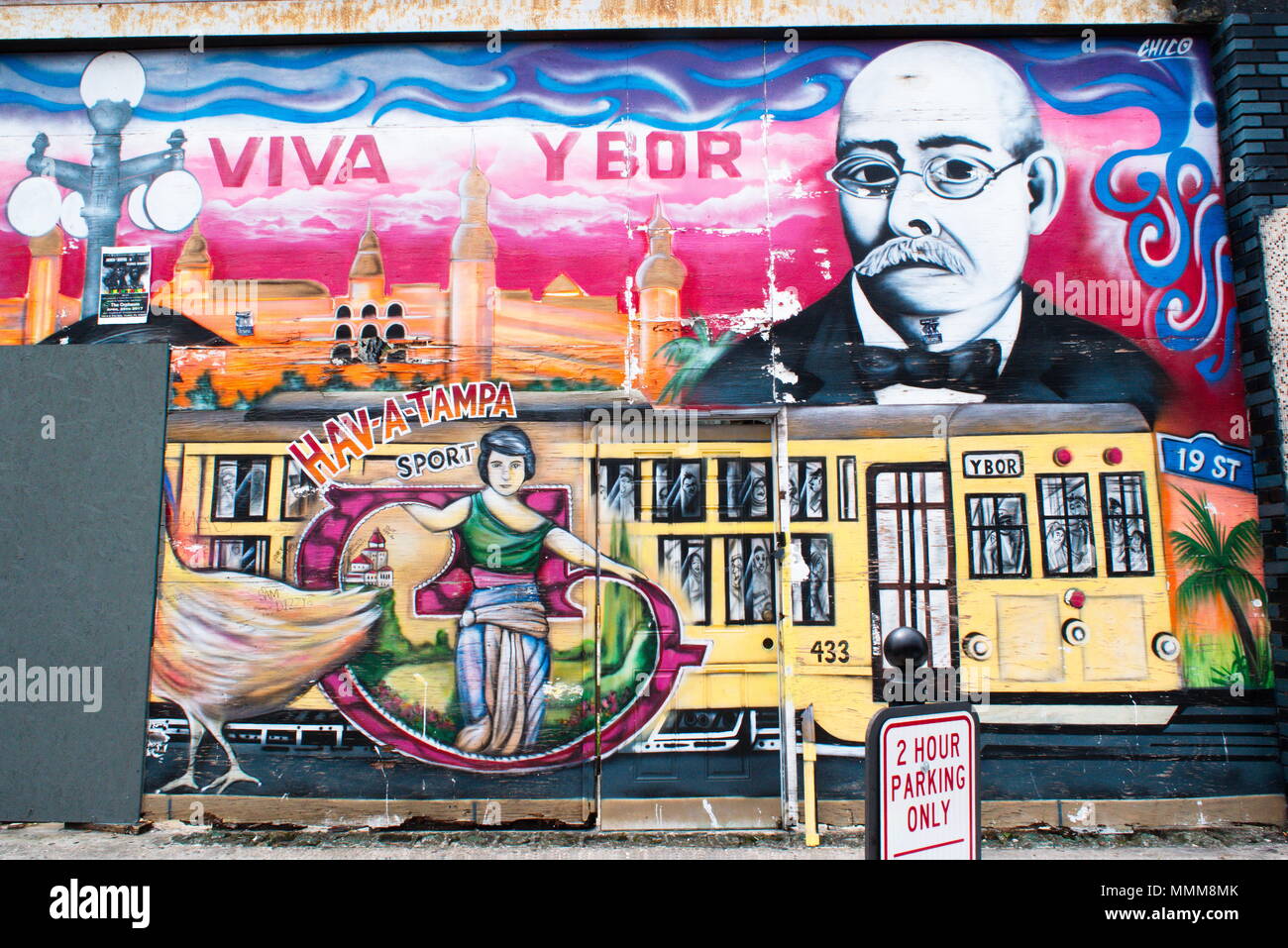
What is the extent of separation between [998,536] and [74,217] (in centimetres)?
795

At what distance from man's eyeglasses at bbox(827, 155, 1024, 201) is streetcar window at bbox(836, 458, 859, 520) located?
2.23 m

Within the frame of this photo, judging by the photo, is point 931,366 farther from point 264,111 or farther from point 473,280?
point 264,111

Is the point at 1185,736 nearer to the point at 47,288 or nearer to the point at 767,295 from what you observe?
the point at 767,295

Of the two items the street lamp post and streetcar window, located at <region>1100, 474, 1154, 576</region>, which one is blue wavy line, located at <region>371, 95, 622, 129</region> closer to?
the street lamp post

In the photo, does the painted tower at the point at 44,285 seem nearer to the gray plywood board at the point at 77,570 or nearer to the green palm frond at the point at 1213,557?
the gray plywood board at the point at 77,570

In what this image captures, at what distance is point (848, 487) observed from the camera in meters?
6.34

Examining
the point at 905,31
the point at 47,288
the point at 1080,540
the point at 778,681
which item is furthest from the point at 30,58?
the point at 1080,540

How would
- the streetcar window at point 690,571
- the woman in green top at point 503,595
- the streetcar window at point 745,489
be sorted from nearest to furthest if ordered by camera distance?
1. the woman in green top at point 503,595
2. the streetcar window at point 690,571
3. the streetcar window at point 745,489

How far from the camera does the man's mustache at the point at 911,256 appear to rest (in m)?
6.55

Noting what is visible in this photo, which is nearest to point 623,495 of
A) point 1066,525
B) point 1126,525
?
point 1066,525

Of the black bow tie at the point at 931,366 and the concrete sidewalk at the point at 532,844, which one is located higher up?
the black bow tie at the point at 931,366

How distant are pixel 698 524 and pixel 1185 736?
3.97m

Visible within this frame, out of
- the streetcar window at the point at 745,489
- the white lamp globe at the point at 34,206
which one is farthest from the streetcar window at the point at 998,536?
the white lamp globe at the point at 34,206

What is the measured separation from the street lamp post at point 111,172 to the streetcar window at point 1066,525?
23.8 ft
